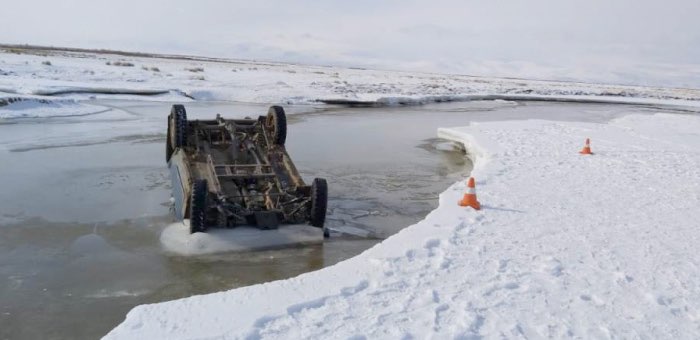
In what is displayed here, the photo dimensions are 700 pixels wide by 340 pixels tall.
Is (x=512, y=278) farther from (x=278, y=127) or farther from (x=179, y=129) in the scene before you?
(x=179, y=129)

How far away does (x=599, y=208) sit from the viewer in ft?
25.7

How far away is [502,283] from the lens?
5.01m

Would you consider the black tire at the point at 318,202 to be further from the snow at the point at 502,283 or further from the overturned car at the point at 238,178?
the snow at the point at 502,283

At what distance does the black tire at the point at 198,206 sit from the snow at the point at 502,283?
2270mm


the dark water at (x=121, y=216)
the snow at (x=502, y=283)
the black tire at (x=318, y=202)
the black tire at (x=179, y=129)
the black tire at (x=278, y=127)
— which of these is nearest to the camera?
the snow at (x=502, y=283)

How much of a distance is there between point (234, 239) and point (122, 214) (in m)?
2.26

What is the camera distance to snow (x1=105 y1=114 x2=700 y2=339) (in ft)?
13.6

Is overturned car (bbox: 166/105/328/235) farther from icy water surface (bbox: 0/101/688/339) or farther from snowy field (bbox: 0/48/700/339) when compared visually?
snowy field (bbox: 0/48/700/339)

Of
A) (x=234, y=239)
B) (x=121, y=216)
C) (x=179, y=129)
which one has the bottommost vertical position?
(x=121, y=216)

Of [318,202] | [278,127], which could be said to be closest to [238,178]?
[318,202]

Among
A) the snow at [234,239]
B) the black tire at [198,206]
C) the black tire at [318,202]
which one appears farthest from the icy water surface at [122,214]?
the black tire at [198,206]

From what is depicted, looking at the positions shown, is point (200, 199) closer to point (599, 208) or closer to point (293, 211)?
point (293, 211)

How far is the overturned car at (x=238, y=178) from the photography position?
281 inches

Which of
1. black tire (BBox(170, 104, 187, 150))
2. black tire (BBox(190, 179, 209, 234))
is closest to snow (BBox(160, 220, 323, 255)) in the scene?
black tire (BBox(190, 179, 209, 234))
